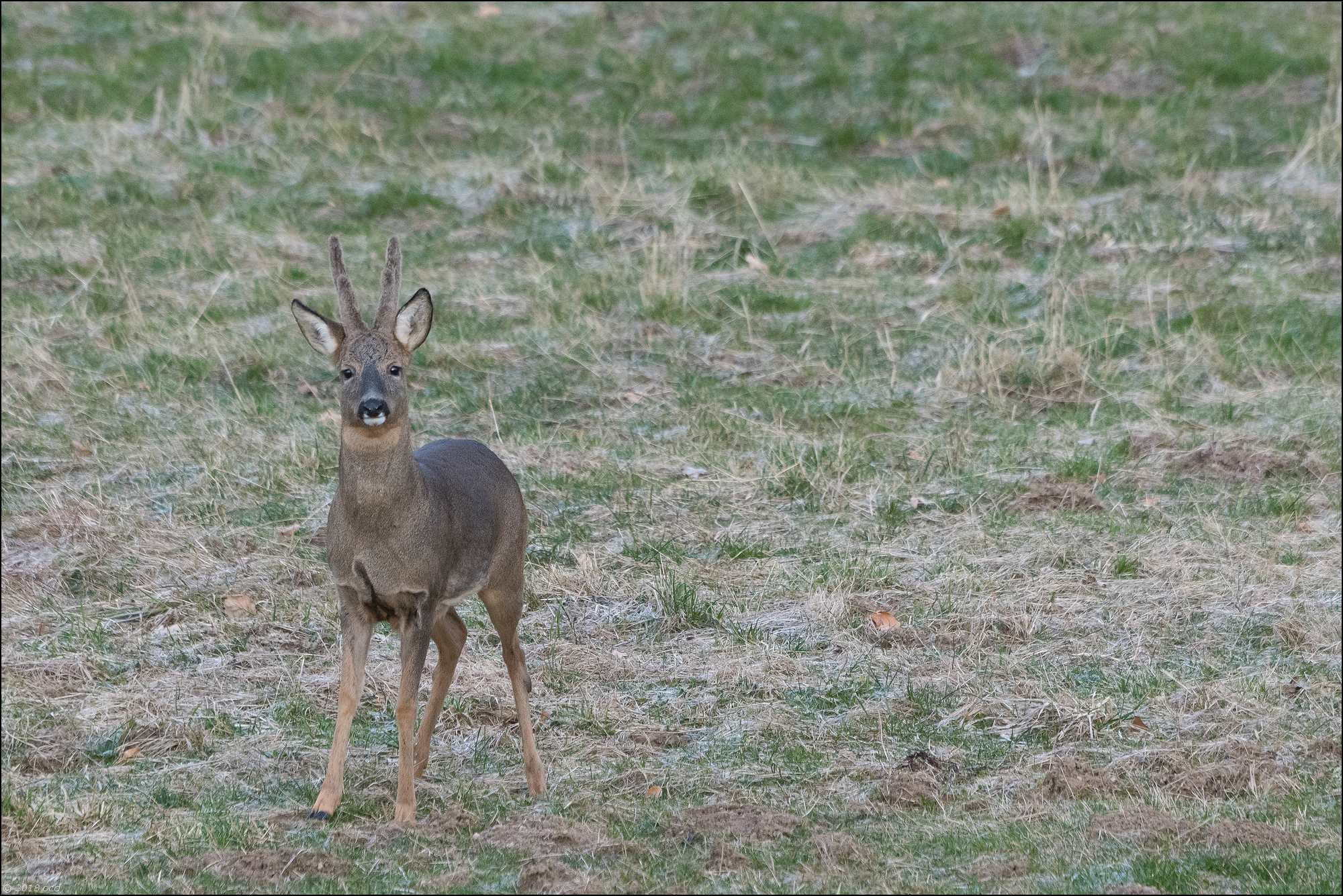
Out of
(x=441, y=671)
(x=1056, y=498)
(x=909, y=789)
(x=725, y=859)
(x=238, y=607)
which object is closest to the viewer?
A: (x=725, y=859)

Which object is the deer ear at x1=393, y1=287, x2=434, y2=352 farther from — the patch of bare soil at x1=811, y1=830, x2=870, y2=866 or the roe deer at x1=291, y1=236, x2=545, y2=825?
the patch of bare soil at x1=811, y1=830, x2=870, y2=866

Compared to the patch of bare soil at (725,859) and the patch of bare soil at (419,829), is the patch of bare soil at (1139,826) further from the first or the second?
the patch of bare soil at (419,829)

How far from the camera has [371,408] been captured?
5.51 m

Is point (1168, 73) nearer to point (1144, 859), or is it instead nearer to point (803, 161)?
point (803, 161)

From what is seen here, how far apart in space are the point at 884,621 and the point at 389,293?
2.85 meters

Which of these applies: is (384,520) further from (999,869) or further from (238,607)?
(238,607)

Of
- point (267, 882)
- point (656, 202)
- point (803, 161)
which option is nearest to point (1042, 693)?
point (267, 882)

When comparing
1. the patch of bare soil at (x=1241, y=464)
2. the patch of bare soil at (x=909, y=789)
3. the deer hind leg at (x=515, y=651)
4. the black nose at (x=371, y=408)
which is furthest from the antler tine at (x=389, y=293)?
the patch of bare soil at (x=1241, y=464)

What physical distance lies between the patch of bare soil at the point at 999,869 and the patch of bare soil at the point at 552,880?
43.9 inches

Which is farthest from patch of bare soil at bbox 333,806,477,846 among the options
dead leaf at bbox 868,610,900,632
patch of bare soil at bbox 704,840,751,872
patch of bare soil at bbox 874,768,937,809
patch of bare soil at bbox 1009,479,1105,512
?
patch of bare soil at bbox 1009,479,1105,512

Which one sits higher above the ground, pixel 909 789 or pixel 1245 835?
pixel 1245 835

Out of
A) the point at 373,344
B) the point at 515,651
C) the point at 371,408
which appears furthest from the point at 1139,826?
the point at 373,344

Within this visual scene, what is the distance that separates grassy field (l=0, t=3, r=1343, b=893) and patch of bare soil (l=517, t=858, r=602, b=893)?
0.02 m

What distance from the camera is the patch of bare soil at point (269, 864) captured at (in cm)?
514
